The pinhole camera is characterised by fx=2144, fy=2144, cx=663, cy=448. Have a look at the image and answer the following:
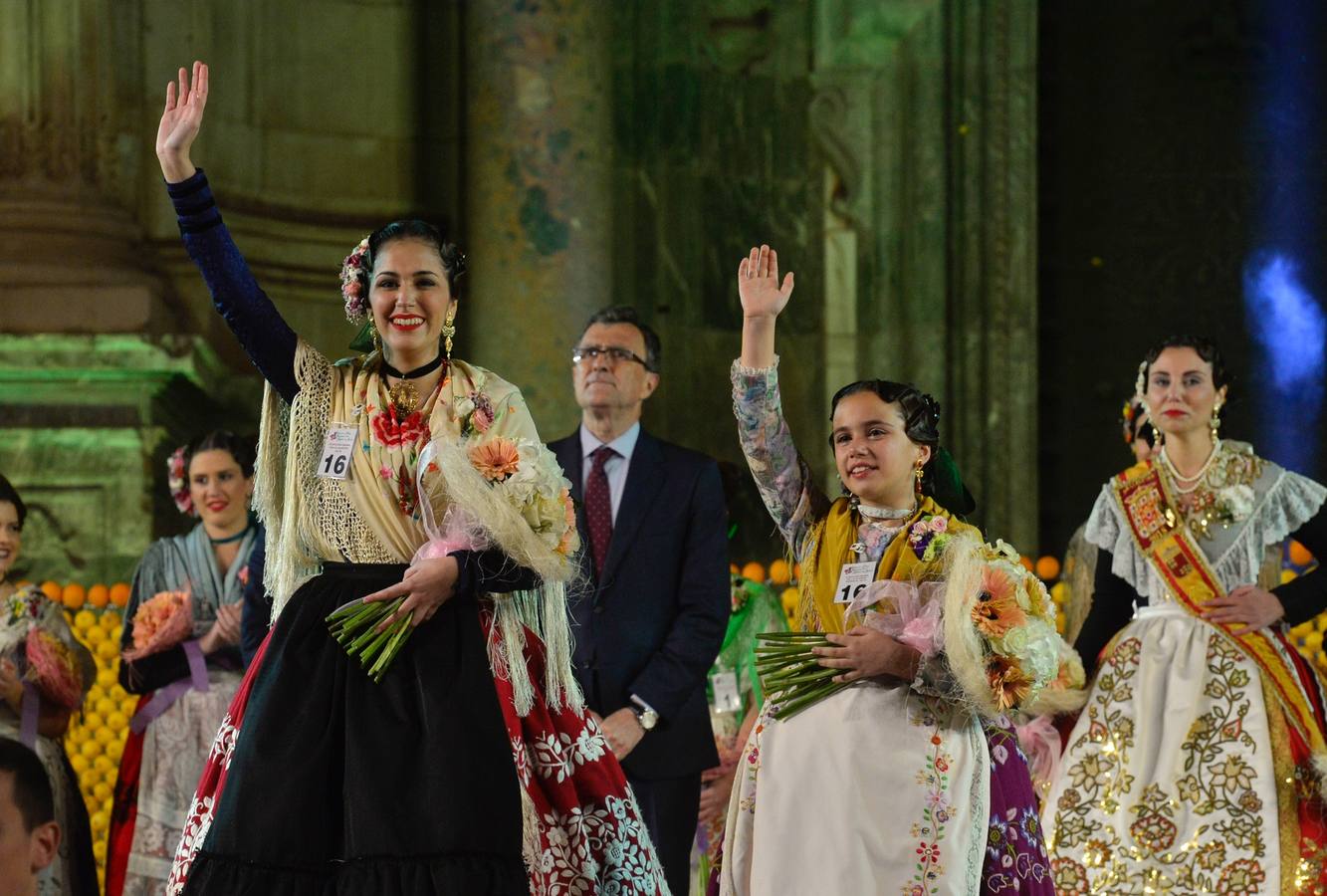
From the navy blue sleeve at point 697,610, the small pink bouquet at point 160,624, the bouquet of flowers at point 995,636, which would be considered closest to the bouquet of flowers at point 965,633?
the bouquet of flowers at point 995,636

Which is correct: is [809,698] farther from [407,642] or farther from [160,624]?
[160,624]

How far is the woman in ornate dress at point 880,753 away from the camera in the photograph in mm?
4207

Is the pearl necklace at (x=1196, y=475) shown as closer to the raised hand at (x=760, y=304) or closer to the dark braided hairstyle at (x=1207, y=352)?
the dark braided hairstyle at (x=1207, y=352)

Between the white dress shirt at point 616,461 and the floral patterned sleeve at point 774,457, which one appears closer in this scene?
the floral patterned sleeve at point 774,457

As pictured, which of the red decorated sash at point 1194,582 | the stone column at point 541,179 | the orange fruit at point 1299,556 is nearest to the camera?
the red decorated sash at point 1194,582

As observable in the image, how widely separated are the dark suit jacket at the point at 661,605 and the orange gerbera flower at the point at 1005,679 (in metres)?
1.20

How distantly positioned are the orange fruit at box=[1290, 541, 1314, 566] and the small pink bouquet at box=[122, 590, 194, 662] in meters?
3.82

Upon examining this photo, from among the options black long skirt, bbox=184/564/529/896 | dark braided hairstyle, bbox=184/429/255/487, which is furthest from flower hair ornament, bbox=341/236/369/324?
dark braided hairstyle, bbox=184/429/255/487

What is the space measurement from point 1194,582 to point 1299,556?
1.97 metres

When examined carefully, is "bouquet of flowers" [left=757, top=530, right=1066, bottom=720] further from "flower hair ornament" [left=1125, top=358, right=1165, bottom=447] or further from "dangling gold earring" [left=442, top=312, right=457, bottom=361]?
"flower hair ornament" [left=1125, top=358, right=1165, bottom=447]

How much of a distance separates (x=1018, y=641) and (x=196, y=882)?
5.34 ft

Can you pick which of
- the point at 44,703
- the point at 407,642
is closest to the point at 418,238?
the point at 407,642

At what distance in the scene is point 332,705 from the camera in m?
3.79

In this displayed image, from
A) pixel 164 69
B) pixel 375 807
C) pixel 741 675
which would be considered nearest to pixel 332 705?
pixel 375 807
